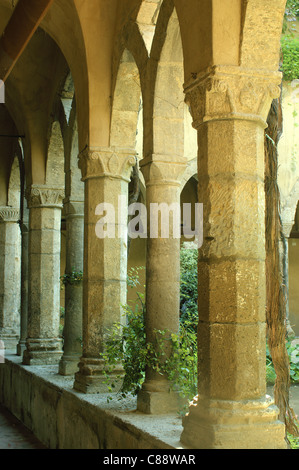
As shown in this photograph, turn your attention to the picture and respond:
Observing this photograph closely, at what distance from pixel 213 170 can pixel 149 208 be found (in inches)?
59.7

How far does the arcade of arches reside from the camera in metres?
3.35

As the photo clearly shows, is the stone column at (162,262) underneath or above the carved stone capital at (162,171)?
underneath

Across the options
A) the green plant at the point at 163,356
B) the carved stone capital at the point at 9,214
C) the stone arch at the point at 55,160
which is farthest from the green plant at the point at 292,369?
the green plant at the point at 163,356

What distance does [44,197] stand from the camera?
861 cm

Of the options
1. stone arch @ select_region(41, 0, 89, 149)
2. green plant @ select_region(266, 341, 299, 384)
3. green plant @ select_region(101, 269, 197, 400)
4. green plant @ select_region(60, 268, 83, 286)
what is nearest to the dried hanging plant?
green plant @ select_region(101, 269, 197, 400)

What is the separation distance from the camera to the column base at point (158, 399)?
4.51 meters

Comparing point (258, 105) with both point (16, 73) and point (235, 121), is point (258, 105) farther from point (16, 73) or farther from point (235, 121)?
point (16, 73)

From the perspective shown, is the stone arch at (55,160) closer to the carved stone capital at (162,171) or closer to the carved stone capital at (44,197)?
the carved stone capital at (44,197)

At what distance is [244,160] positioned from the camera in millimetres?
3398

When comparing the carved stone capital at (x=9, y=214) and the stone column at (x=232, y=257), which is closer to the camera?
the stone column at (x=232, y=257)

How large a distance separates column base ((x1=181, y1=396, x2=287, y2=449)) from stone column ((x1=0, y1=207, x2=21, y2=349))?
8459 mm

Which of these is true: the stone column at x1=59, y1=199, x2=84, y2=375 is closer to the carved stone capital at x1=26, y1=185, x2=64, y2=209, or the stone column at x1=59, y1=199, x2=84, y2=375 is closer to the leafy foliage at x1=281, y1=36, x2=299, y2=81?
the carved stone capital at x1=26, y1=185, x2=64, y2=209

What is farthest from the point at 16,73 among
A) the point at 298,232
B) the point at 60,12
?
the point at 298,232

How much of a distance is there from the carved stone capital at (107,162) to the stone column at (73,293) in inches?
51.5
